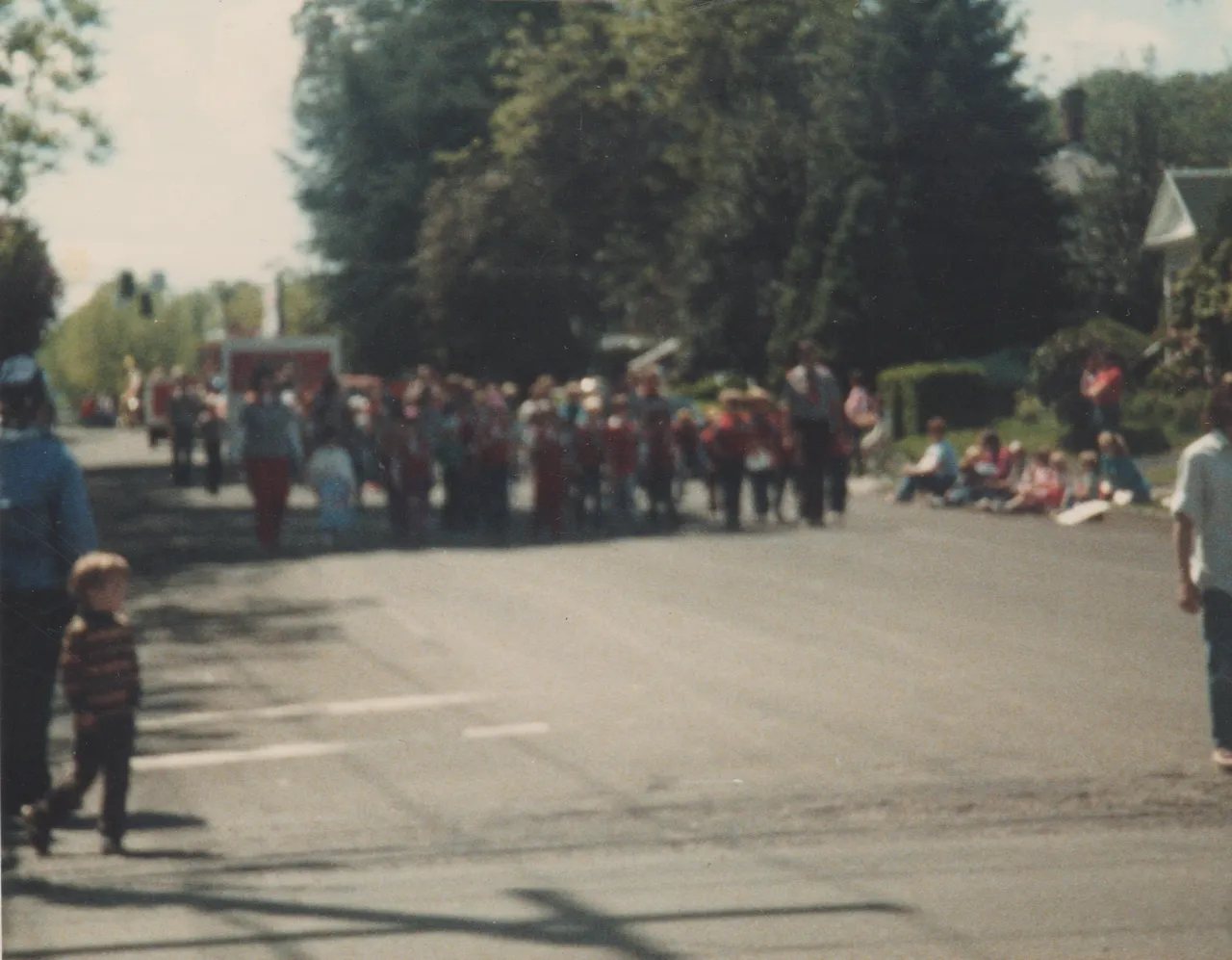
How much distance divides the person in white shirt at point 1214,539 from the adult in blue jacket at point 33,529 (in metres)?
4.24

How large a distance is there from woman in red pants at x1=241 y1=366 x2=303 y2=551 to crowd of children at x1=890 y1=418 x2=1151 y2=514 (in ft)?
25.1

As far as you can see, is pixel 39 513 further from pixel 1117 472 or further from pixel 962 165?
pixel 1117 472

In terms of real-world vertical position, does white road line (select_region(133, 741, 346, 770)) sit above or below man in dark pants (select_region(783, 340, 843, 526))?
below

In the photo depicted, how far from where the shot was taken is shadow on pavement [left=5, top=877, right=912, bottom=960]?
6.88m

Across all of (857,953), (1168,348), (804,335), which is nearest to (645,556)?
(804,335)

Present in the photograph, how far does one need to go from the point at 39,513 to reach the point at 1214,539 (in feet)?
14.8

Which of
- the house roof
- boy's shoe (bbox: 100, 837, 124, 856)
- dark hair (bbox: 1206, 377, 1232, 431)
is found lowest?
boy's shoe (bbox: 100, 837, 124, 856)

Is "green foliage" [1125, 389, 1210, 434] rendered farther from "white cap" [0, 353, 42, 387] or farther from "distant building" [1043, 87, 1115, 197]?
"white cap" [0, 353, 42, 387]

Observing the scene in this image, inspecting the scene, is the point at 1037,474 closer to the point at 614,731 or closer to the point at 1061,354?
the point at 1061,354

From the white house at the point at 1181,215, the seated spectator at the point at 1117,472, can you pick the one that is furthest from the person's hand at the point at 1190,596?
the seated spectator at the point at 1117,472

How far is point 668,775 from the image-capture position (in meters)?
10.1

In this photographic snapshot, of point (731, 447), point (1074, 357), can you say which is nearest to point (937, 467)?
point (731, 447)

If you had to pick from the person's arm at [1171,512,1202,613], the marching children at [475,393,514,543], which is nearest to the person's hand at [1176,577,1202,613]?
the person's arm at [1171,512,1202,613]

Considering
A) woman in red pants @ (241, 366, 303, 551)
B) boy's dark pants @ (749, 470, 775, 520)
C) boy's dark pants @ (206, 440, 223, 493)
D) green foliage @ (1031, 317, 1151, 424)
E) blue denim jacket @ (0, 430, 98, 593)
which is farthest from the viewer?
boy's dark pants @ (206, 440, 223, 493)
